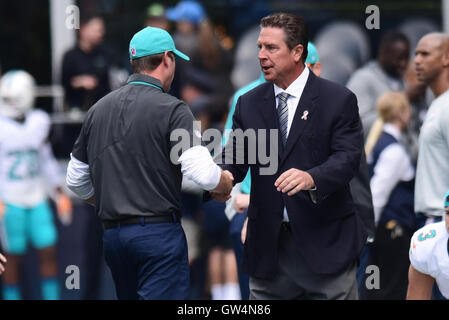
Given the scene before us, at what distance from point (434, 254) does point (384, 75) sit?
394cm

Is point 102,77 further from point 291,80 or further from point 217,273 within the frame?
point 291,80

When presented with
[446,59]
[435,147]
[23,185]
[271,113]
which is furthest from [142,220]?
[23,185]

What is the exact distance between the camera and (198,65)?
377 inches

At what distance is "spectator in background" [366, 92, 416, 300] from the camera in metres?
7.35

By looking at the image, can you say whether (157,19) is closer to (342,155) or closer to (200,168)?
(200,168)

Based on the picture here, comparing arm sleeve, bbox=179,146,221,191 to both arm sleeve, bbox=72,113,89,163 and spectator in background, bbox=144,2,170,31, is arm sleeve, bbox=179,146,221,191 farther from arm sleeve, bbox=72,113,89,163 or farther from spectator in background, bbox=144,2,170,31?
spectator in background, bbox=144,2,170,31

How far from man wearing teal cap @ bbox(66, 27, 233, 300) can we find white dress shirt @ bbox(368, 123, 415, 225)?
2.36 m

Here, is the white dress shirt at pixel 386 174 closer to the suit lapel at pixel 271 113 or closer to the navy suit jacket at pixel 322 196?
the navy suit jacket at pixel 322 196

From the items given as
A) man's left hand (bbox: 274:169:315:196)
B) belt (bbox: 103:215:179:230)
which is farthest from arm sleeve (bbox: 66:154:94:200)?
man's left hand (bbox: 274:169:315:196)

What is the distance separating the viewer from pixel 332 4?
1096cm

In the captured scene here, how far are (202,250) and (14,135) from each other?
196 cm

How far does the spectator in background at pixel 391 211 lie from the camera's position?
24.1 feet

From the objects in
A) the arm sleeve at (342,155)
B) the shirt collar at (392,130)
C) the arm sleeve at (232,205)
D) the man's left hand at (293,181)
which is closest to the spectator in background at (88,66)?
the shirt collar at (392,130)

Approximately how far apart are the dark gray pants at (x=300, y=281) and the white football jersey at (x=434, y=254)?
35cm
